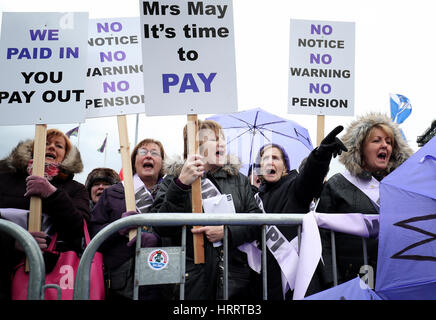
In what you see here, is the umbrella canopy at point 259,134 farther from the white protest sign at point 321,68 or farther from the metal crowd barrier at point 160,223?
the metal crowd barrier at point 160,223

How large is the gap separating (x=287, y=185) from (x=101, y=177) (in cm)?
258

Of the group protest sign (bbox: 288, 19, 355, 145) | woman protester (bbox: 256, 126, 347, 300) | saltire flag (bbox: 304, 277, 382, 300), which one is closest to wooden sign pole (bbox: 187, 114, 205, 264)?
woman protester (bbox: 256, 126, 347, 300)

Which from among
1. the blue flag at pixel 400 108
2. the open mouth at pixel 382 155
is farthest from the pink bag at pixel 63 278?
the blue flag at pixel 400 108

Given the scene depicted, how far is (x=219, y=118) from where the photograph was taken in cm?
484

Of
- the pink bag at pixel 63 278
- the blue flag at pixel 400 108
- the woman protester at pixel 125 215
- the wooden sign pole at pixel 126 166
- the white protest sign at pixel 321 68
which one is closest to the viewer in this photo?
the pink bag at pixel 63 278

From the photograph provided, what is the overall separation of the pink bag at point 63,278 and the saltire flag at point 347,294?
1.41 metres

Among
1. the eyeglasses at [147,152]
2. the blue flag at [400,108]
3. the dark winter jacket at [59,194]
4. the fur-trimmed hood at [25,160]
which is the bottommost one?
the dark winter jacket at [59,194]

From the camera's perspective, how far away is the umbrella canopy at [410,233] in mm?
1855

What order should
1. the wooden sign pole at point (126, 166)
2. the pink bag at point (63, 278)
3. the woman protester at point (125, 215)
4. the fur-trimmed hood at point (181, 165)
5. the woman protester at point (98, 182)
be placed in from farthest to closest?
1. the woman protester at point (98, 182)
2. the wooden sign pole at point (126, 166)
3. the fur-trimmed hood at point (181, 165)
4. the woman protester at point (125, 215)
5. the pink bag at point (63, 278)

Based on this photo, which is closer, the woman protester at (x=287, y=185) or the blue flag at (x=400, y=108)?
the woman protester at (x=287, y=185)

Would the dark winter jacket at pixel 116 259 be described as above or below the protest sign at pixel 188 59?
below

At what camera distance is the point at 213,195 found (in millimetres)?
2693

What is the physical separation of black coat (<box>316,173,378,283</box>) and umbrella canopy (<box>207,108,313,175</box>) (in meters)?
1.75
